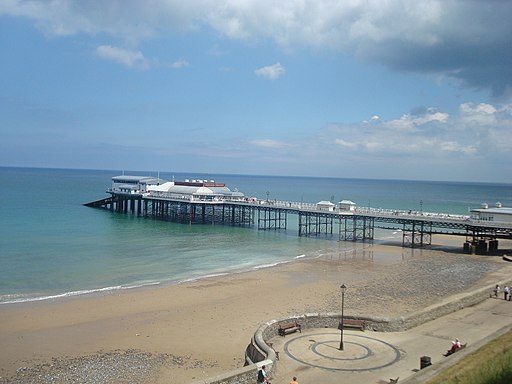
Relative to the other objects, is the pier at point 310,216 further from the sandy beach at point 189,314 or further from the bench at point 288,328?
the bench at point 288,328

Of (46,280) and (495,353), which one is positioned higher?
(495,353)

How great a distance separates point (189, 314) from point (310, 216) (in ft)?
133

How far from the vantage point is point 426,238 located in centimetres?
5459

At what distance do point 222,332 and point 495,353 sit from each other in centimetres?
1166

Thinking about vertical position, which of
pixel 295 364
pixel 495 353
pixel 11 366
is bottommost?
pixel 11 366

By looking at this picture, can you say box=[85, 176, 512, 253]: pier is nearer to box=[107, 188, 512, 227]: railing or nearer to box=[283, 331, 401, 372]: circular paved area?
box=[107, 188, 512, 227]: railing

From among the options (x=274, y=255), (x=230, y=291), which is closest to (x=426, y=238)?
(x=274, y=255)

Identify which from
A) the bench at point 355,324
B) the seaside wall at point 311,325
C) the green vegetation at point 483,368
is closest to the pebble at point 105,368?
the seaside wall at point 311,325

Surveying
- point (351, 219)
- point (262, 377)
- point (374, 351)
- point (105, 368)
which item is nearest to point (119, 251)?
point (105, 368)

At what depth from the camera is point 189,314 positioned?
79.5ft

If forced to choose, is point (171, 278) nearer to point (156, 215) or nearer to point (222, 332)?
point (222, 332)

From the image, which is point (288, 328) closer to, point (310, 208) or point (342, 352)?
point (342, 352)

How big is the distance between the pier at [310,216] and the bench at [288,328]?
33.1 metres

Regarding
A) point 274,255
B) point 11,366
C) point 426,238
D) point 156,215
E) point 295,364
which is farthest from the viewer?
point 156,215
